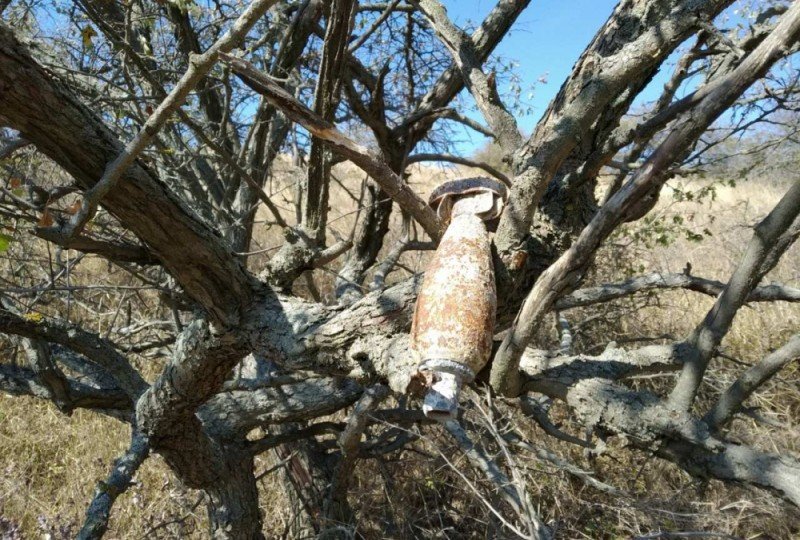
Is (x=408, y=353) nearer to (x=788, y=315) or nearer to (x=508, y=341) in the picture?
(x=508, y=341)

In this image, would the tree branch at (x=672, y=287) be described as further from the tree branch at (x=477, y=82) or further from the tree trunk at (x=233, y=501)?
the tree trunk at (x=233, y=501)

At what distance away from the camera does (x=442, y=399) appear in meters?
1.15

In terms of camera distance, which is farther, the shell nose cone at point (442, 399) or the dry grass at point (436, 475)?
the dry grass at point (436, 475)

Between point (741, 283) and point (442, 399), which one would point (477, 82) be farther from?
point (442, 399)

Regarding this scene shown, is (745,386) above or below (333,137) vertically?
below

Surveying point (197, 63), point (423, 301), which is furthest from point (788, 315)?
point (197, 63)

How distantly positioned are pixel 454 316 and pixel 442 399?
0.19 metres

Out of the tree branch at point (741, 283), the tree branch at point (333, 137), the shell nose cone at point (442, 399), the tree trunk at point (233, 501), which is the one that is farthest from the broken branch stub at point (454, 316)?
the tree trunk at point (233, 501)

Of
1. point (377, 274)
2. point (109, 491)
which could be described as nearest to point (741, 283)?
point (377, 274)

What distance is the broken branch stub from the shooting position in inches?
46.9

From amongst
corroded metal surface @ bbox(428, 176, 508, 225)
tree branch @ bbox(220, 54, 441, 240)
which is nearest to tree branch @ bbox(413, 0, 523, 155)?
corroded metal surface @ bbox(428, 176, 508, 225)

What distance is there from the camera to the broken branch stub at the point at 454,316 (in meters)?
1.19

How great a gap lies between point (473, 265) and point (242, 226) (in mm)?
2448

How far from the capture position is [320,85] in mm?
2057
